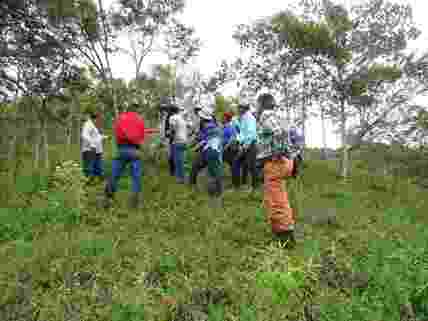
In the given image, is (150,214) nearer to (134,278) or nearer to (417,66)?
(134,278)

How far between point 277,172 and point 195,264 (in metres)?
1.77

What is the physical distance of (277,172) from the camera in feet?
18.1

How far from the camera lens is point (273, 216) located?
17.7ft

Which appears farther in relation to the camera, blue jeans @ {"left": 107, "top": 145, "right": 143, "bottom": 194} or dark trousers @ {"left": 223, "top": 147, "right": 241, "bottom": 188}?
dark trousers @ {"left": 223, "top": 147, "right": 241, "bottom": 188}

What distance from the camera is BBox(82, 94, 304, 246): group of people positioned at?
216 inches

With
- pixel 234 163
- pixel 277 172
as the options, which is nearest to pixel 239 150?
pixel 234 163

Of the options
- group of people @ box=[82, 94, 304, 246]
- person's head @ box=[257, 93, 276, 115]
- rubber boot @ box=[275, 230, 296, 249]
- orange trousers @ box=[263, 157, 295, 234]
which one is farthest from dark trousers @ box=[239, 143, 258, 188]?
rubber boot @ box=[275, 230, 296, 249]

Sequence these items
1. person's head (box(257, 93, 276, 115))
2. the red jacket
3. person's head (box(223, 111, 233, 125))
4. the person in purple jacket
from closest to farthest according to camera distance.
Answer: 1. person's head (box(257, 93, 276, 115))
2. the red jacket
3. the person in purple jacket
4. person's head (box(223, 111, 233, 125))

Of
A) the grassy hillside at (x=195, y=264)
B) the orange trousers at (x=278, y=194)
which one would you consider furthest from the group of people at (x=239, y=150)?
the grassy hillside at (x=195, y=264)

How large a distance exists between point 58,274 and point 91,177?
507cm

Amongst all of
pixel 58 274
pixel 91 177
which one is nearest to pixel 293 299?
pixel 58 274

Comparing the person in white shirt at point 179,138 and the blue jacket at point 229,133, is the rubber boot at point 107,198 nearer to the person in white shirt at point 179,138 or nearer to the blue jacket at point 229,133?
the person in white shirt at point 179,138

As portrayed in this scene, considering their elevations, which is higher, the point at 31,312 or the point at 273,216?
the point at 273,216

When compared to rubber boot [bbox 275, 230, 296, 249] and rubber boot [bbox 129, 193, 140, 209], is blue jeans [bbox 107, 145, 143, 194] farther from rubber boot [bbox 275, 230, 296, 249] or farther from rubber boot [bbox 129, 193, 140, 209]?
rubber boot [bbox 275, 230, 296, 249]
